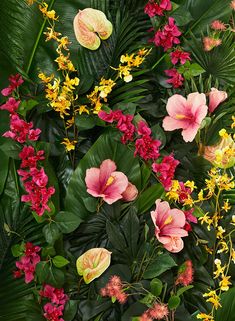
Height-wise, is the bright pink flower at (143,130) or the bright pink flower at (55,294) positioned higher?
the bright pink flower at (143,130)

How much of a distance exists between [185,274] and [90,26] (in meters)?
0.45

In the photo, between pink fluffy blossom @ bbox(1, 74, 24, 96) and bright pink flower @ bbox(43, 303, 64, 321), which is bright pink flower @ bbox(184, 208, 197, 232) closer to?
bright pink flower @ bbox(43, 303, 64, 321)

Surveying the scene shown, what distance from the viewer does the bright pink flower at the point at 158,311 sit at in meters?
0.92

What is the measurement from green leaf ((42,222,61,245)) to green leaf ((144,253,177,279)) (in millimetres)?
154

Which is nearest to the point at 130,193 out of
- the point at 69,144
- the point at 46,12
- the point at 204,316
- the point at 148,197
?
the point at 148,197

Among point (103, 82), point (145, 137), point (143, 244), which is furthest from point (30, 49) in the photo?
point (143, 244)

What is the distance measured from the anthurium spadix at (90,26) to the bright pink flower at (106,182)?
22 cm

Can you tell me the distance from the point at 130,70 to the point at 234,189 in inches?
11.5

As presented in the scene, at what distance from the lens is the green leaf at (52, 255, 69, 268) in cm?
96

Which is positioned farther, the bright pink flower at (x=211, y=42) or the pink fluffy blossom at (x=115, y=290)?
the bright pink flower at (x=211, y=42)

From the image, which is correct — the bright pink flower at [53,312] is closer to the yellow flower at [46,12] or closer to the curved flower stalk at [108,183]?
the curved flower stalk at [108,183]

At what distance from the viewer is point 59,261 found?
967 mm

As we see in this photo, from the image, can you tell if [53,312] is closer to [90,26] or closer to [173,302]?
[173,302]

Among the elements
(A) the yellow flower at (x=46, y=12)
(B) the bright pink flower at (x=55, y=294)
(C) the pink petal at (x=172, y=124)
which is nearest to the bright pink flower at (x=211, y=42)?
(C) the pink petal at (x=172, y=124)
